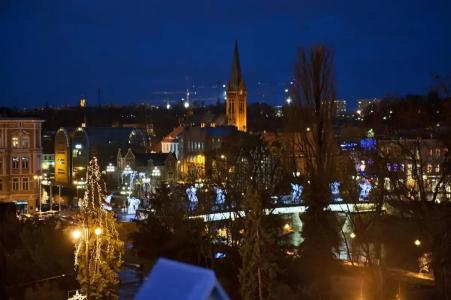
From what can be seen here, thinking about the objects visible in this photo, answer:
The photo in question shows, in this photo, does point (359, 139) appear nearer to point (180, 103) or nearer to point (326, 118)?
point (326, 118)

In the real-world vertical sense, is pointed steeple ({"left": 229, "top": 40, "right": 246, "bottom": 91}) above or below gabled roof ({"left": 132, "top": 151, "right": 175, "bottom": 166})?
above

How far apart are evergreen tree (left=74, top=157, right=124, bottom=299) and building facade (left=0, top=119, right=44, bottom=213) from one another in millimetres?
25866

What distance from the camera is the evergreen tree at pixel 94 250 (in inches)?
562

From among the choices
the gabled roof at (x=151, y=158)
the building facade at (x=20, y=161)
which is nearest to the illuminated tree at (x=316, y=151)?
the building facade at (x=20, y=161)

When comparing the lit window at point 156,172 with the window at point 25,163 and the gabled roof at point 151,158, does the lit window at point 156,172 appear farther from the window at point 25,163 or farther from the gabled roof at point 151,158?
the window at point 25,163

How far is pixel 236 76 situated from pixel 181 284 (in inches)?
3122

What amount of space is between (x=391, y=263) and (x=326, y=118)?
7506 mm

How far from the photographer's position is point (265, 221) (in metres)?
19.7

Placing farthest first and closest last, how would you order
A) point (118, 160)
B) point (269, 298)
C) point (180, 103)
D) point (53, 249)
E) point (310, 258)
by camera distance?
point (180, 103) → point (118, 160) → point (310, 258) → point (53, 249) → point (269, 298)

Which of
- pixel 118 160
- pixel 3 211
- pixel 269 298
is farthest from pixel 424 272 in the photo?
pixel 118 160

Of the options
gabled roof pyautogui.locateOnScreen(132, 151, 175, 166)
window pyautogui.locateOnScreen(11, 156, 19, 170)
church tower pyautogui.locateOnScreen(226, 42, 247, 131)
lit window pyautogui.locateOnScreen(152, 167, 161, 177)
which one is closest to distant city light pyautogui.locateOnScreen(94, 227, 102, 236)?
window pyautogui.locateOnScreen(11, 156, 19, 170)

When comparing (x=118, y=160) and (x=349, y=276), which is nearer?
(x=349, y=276)

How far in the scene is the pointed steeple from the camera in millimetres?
81425

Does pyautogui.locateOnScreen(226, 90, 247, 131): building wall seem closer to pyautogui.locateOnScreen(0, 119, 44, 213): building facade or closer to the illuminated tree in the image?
pyautogui.locateOnScreen(0, 119, 44, 213): building facade
